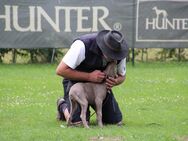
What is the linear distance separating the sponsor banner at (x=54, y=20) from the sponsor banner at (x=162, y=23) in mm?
446

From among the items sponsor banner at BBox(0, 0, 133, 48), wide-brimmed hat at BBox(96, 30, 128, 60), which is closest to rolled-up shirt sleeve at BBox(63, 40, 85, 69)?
wide-brimmed hat at BBox(96, 30, 128, 60)

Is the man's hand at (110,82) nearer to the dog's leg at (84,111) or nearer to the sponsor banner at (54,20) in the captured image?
the dog's leg at (84,111)

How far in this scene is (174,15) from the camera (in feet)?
66.0

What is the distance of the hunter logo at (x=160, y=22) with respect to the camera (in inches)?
779

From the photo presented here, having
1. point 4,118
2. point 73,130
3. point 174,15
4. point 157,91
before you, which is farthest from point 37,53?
point 73,130

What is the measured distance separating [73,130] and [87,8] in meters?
11.6

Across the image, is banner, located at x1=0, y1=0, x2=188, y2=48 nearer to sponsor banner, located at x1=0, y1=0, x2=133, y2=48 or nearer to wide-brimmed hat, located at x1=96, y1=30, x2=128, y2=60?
sponsor banner, located at x1=0, y1=0, x2=133, y2=48

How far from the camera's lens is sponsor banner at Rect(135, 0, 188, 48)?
19781 millimetres

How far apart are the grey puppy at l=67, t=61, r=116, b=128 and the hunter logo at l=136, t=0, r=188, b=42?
37.3 feet

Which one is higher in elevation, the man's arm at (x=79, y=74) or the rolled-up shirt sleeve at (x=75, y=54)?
the rolled-up shirt sleeve at (x=75, y=54)

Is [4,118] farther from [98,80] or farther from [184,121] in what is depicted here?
[184,121]

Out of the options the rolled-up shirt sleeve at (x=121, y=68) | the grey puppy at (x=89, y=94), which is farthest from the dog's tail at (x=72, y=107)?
the rolled-up shirt sleeve at (x=121, y=68)

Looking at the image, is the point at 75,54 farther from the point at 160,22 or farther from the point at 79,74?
the point at 160,22

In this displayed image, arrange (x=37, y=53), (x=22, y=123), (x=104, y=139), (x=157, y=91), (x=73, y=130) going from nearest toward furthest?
1. (x=104, y=139)
2. (x=73, y=130)
3. (x=22, y=123)
4. (x=157, y=91)
5. (x=37, y=53)
